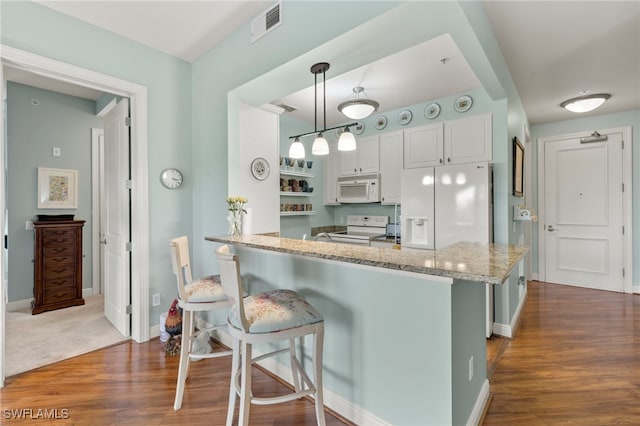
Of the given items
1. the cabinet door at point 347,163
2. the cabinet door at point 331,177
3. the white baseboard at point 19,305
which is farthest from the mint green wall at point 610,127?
the white baseboard at point 19,305

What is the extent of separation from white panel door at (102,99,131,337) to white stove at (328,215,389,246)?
2.73 m

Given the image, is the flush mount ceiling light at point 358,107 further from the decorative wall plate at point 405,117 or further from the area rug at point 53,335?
the area rug at point 53,335

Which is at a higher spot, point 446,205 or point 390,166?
point 390,166

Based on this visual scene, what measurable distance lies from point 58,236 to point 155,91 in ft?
7.55

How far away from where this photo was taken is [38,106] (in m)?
3.75

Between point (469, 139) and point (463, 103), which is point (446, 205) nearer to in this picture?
point (469, 139)

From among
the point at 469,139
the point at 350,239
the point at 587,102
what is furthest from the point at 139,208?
the point at 587,102

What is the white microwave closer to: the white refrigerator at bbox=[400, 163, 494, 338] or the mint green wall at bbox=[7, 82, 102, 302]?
the white refrigerator at bbox=[400, 163, 494, 338]

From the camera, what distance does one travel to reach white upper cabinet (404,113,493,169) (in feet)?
10.8

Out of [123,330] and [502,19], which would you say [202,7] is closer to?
[502,19]

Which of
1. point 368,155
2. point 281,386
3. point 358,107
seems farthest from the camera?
point 368,155

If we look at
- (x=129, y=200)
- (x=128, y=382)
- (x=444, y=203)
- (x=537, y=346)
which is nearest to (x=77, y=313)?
(x=129, y=200)

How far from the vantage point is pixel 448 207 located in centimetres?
314

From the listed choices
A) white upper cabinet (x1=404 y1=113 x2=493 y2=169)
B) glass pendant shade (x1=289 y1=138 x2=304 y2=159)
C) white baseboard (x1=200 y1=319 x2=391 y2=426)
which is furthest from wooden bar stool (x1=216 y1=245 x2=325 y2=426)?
white upper cabinet (x1=404 y1=113 x2=493 y2=169)
